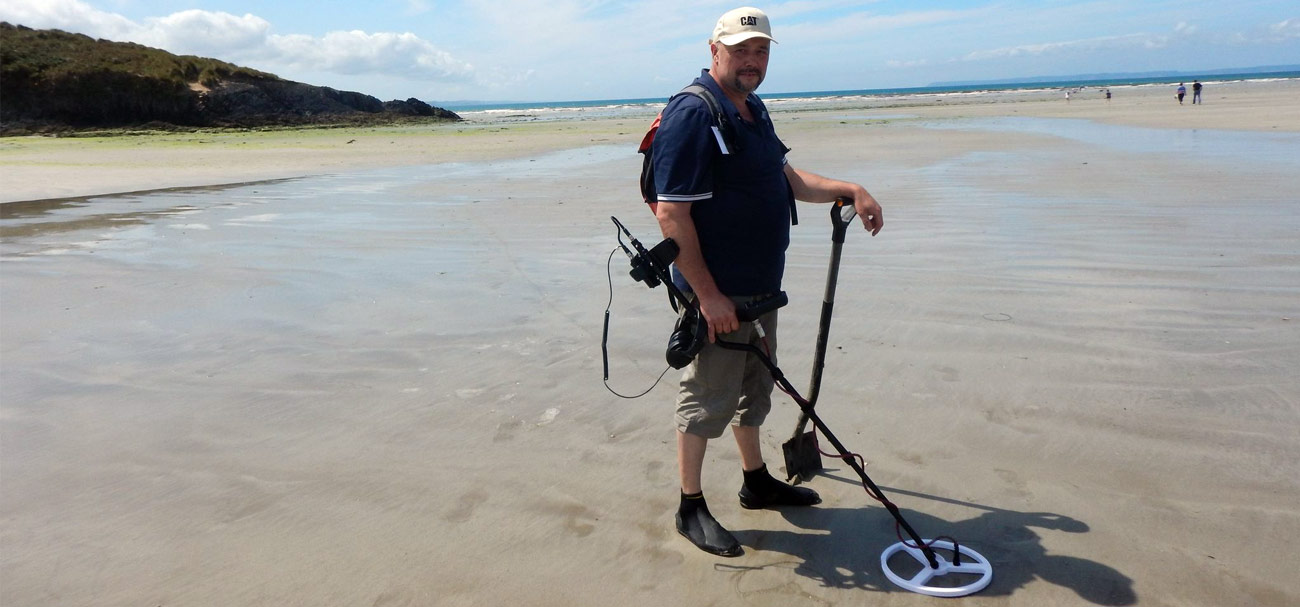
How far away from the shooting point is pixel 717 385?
3.00 meters

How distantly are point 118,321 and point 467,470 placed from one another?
12.6ft

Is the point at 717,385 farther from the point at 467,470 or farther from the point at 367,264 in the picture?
the point at 367,264

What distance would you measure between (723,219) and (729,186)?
11cm

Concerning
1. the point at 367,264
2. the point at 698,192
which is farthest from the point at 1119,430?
the point at 367,264

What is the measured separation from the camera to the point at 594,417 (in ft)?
13.8

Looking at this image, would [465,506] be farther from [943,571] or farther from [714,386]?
[943,571]

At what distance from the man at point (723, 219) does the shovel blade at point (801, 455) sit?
37 centimetres

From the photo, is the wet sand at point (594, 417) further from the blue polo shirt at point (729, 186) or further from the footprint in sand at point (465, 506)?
the blue polo shirt at point (729, 186)

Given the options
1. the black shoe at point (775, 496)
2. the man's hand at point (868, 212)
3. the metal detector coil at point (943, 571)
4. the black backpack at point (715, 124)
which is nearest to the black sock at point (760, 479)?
the black shoe at point (775, 496)

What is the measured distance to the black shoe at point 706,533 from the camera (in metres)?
2.95

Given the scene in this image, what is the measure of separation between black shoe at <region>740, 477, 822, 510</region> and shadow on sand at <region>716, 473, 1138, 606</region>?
0.04 metres

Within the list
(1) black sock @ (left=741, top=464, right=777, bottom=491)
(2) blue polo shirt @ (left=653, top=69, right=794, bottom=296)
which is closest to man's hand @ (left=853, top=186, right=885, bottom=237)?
(2) blue polo shirt @ (left=653, top=69, right=794, bottom=296)

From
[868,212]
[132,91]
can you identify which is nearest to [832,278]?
[868,212]

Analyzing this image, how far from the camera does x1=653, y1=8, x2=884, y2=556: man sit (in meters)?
2.68
